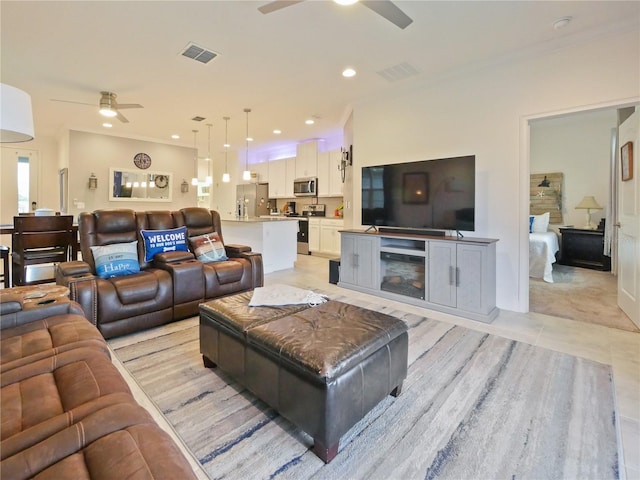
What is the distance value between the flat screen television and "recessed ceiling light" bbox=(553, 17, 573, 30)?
4.07 feet

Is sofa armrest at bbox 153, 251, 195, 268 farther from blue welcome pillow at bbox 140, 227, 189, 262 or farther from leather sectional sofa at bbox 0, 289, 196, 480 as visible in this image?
leather sectional sofa at bbox 0, 289, 196, 480

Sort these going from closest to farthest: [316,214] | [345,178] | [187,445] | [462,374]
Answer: [187,445]
[462,374]
[345,178]
[316,214]

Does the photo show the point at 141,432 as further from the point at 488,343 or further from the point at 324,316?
the point at 488,343

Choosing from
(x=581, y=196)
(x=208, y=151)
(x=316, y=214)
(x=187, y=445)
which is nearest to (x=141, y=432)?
(x=187, y=445)

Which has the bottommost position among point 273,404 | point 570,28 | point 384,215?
Answer: point 273,404

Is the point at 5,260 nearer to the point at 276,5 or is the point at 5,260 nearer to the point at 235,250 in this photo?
the point at 235,250

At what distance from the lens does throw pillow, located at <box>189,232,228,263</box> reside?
11.7 ft

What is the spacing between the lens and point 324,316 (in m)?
1.97

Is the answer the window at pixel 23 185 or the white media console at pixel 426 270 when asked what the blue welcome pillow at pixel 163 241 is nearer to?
the white media console at pixel 426 270

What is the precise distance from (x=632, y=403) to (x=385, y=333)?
1544 millimetres

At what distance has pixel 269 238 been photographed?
5484mm

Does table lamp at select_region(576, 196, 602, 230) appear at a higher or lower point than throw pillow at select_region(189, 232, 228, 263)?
higher

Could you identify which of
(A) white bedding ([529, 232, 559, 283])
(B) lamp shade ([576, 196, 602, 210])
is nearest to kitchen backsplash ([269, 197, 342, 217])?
(A) white bedding ([529, 232, 559, 283])

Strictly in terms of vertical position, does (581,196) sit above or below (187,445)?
above
